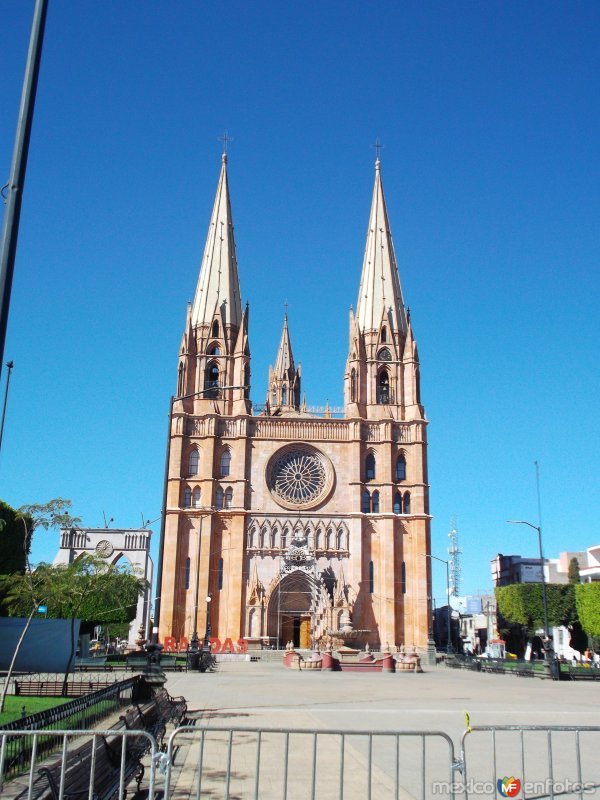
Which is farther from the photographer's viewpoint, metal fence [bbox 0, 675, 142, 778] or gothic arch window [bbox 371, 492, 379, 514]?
gothic arch window [bbox 371, 492, 379, 514]

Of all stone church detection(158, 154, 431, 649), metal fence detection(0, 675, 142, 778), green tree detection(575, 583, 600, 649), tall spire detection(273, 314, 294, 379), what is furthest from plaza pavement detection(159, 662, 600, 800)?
tall spire detection(273, 314, 294, 379)

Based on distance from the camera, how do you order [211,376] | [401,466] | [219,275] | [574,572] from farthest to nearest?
[574,572]
[219,275]
[211,376]
[401,466]

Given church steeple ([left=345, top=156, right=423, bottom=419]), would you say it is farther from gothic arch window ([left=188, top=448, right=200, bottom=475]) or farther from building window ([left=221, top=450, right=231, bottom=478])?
gothic arch window ([left=188, top=448, right=200, bottom=475])

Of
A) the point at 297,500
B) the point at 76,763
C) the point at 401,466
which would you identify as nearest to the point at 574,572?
the point at 401,466

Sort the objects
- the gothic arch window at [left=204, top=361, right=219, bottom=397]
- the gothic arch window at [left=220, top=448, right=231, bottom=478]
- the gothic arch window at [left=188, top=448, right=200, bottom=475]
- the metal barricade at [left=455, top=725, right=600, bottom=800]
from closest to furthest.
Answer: the metal barricade at [left=455, top=725, right=600, bottom=800]
the gothic arch window at [left=188, top=448, right=200, bottom=475]
the gothic arch window at [left=220, top=448, right=231, bottom=478]
the gothic arch window at [left=204, top=361, right=219, bottom=397]

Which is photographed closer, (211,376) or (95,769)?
(95,769)

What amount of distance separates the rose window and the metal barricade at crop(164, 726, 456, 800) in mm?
50362

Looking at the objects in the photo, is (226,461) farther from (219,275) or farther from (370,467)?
(219,275)

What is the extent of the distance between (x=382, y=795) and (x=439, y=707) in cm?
1123

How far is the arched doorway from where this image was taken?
206 feet

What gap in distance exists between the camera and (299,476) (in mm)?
66500

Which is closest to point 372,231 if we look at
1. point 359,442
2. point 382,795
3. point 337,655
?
point 359,442

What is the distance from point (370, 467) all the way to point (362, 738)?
Result: 170 feet

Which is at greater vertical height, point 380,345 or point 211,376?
point 380,345
